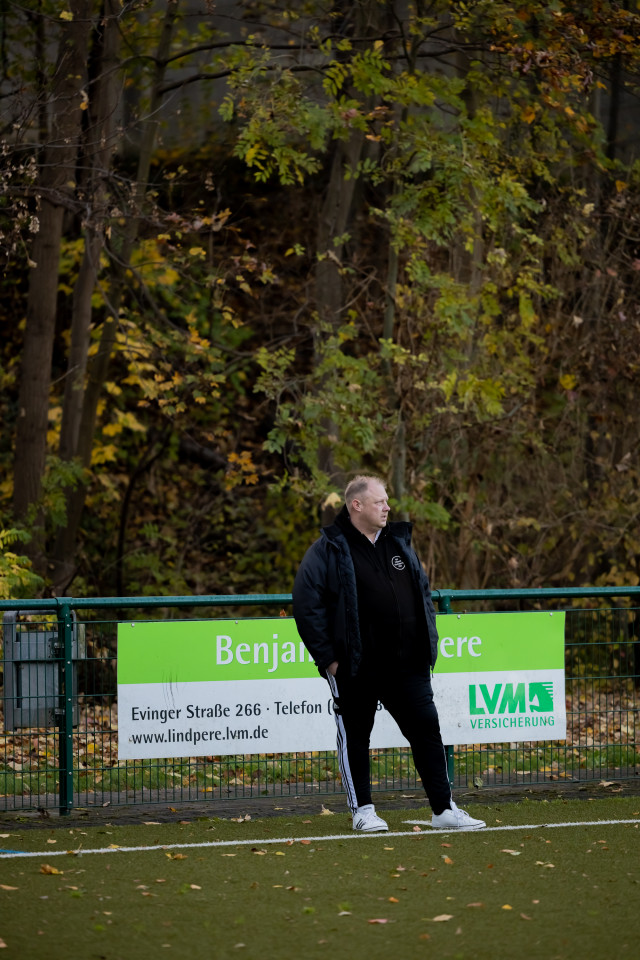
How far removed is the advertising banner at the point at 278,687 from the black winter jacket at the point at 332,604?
1201 millimetres

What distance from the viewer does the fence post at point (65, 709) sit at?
311 inches

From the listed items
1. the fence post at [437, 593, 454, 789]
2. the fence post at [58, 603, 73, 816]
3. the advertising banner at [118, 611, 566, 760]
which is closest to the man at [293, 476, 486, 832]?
the advertising banner at [118, 611, 566, 760]

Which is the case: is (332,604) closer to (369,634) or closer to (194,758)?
(369,634)

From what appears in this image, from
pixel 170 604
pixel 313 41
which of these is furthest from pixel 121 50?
pixel 170 604

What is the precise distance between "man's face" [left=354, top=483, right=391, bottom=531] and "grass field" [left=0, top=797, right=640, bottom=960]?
1687mm

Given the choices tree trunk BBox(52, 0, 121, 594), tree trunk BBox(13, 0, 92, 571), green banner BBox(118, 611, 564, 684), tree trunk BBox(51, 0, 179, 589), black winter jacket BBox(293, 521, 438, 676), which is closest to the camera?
black winter jacket BBox(293, 521, 438, 676)

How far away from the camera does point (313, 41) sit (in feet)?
49.8

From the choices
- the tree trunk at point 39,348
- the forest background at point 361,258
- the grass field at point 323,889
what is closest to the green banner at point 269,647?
the grass field at point 323,889

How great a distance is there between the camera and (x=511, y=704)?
8656 millimetres

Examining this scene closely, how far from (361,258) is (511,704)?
859 centimetres

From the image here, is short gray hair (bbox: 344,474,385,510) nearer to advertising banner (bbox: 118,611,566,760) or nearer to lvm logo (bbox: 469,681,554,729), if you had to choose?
advertising banner (bbox: 118,611,566,760)

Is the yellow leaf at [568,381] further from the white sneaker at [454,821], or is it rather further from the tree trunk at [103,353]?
the white sneaker at [454,821]

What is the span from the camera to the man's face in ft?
23.2

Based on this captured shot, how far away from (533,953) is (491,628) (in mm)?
3871
